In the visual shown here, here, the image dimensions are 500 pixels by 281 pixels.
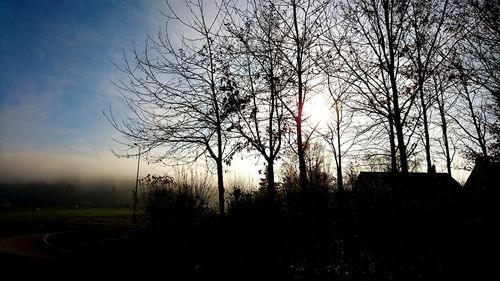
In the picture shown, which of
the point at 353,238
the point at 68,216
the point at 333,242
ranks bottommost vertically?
the point at 68,216

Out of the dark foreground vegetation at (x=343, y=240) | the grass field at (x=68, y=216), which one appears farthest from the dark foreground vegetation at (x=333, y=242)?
the grass field at (x=68, y=216)

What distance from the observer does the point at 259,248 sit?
8195 millimetres

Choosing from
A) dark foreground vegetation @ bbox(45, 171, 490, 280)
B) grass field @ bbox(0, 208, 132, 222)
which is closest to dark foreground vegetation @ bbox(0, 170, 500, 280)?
dark foreground vegetation @ bbox(45, 171, 490, 280)

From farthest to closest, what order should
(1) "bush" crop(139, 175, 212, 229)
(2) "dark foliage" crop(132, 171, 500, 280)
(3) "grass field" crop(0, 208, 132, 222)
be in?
(3) "grass field" crop(0, 208, 132, 222) → (1) "bush" crop(139, 175, 212, 229) → (2) "dark foliage" crop(132, 171, 500, 280)

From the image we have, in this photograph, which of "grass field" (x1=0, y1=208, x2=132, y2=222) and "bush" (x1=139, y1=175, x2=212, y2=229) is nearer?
"bush" (x1=139, y1=175, x2=212, y2=229)

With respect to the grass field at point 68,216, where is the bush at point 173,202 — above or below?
above

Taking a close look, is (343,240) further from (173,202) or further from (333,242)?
(173,202)

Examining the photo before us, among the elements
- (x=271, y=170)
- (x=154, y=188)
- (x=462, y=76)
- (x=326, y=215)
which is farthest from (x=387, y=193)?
(x=154, y=188)

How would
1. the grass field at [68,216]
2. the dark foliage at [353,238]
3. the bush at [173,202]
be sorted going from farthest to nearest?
the grass field at [68,216]
the bush at [173,202]
the dark foliage at [353,238]

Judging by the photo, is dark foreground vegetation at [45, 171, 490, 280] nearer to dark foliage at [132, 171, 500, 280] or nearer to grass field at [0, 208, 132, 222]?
dark foliage at [132, 171, 500, 280]

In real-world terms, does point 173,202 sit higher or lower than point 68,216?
higher

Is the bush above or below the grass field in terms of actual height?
above

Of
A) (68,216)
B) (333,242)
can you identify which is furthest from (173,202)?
(68,216)

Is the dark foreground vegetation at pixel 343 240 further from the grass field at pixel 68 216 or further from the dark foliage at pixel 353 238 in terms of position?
the grass field at pixel 68 216
